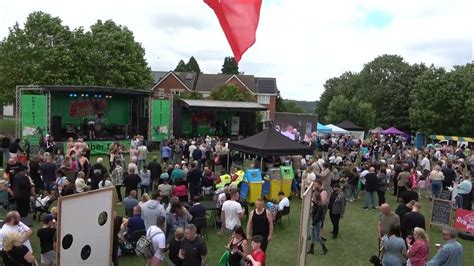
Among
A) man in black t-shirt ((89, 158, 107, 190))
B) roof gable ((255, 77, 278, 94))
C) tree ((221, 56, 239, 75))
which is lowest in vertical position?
man in black t-shirt ((89, 158, 107, 190))

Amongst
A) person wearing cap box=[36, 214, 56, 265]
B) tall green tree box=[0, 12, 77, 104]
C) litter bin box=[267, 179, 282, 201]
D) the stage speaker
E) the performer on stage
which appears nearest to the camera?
person wearing cap box=[36, 214, 56, 265]

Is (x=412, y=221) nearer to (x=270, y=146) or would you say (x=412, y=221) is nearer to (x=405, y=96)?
(x=270, y=146)

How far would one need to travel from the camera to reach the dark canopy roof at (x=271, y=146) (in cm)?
1430

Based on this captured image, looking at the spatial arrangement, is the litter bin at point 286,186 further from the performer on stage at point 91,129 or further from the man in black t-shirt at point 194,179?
the performer on stage at point 91,129

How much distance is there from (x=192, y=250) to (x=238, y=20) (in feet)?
12.1

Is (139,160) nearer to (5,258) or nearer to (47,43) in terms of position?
(5,258)

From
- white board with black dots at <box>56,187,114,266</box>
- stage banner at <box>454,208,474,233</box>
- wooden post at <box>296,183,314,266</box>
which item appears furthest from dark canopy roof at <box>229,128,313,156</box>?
white board with black dots at <box>56,187,114,266</box>

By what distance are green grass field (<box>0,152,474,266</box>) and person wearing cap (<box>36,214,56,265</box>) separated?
1590 mm

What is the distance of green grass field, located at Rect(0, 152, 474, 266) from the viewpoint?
905 cm

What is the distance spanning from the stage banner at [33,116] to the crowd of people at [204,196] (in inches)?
150

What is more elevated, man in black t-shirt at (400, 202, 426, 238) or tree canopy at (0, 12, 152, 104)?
tree canopy at (0, 12, 152, 104)

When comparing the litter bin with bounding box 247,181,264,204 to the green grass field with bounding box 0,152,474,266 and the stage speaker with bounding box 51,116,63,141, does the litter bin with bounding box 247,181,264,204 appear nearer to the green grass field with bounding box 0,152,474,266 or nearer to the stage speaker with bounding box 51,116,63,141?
the green grass field with bounding box 0,152,474,266

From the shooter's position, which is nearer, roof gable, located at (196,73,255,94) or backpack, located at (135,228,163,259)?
backpack, located at (135,228,163,259)

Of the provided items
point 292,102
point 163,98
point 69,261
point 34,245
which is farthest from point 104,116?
point 292,102
